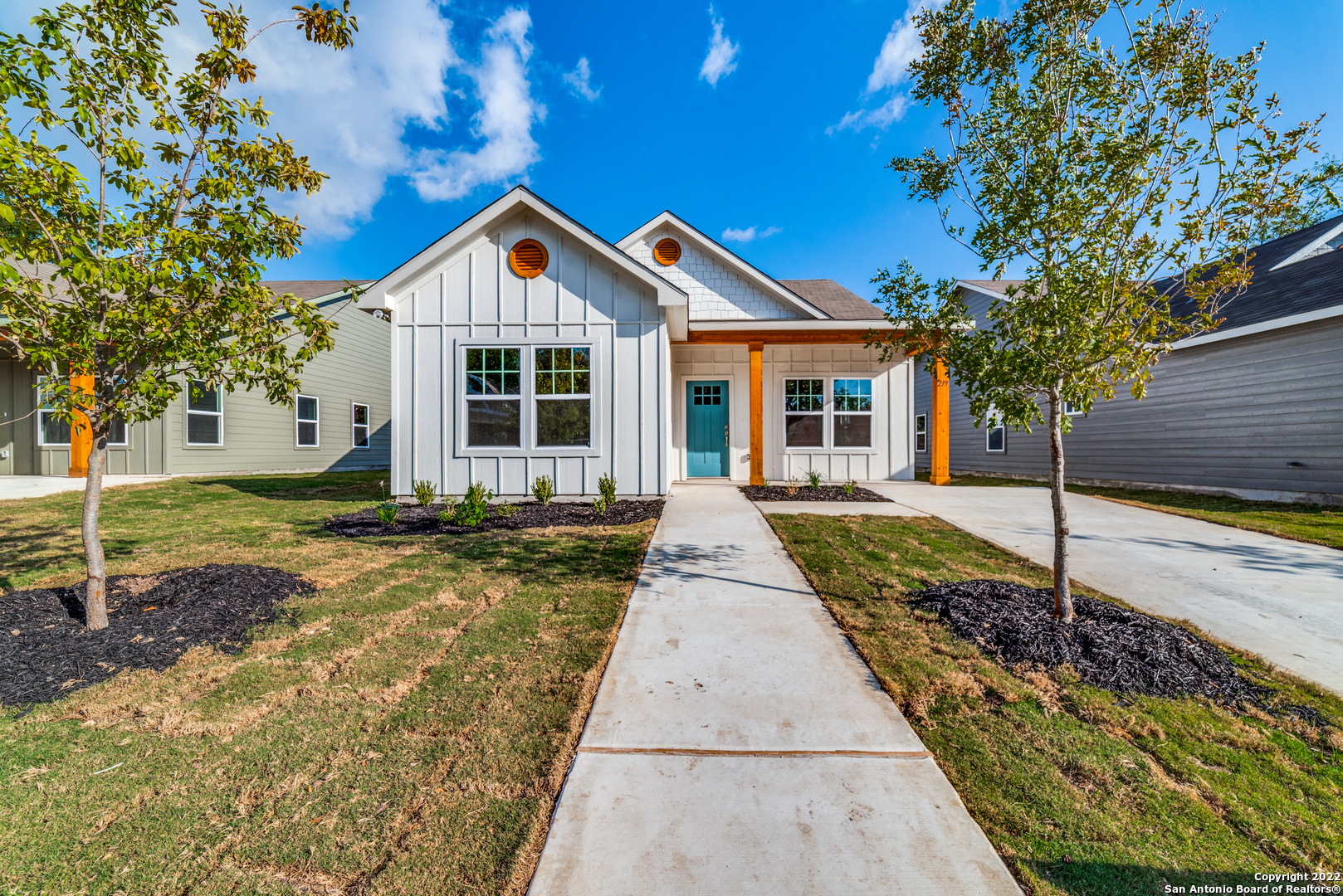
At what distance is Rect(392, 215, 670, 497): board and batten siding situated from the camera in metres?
8.82

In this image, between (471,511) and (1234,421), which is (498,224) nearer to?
(471,511)

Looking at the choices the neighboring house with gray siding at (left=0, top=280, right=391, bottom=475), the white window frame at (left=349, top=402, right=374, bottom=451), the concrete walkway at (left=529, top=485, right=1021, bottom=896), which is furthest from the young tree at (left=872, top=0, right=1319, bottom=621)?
the white window frame at (left=349, top=402, right=374, bottom=451)

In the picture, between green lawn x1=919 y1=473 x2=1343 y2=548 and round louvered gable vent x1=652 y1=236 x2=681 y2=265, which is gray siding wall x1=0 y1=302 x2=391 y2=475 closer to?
round louvered gable vent x1=652 y1=236 x2=681 y2=265

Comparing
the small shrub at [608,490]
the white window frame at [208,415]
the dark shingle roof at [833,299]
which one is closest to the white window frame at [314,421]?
the white window frame at [208,415]

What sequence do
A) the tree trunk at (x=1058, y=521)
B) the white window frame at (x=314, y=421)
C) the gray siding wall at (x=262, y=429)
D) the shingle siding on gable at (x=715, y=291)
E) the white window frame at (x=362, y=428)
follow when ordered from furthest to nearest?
1. the white window frame at (x=362, y=428)
2. the white window frame at (x=314, y=421)
3. the gray siding wall at (x=262, y=429)
4. the shingle siding on gable at (x=715, y=291)
5. the tree trunk at (x=1058, y=521)

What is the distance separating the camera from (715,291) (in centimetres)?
1232

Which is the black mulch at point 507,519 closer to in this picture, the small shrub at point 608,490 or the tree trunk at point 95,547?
the small shrub at point 608,490

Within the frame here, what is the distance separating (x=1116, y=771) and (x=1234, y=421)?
1234cm

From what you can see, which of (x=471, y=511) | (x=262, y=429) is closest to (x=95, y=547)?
(x=471, y=511)

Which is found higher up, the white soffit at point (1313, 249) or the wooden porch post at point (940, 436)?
the white soffit at point (1313, 249)

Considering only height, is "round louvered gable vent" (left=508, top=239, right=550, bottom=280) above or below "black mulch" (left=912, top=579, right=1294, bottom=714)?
above

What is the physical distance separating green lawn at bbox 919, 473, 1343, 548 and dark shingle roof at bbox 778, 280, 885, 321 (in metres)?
5.03

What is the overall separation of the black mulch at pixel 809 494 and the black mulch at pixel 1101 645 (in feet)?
17.8

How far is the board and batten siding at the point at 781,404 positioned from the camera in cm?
1181
